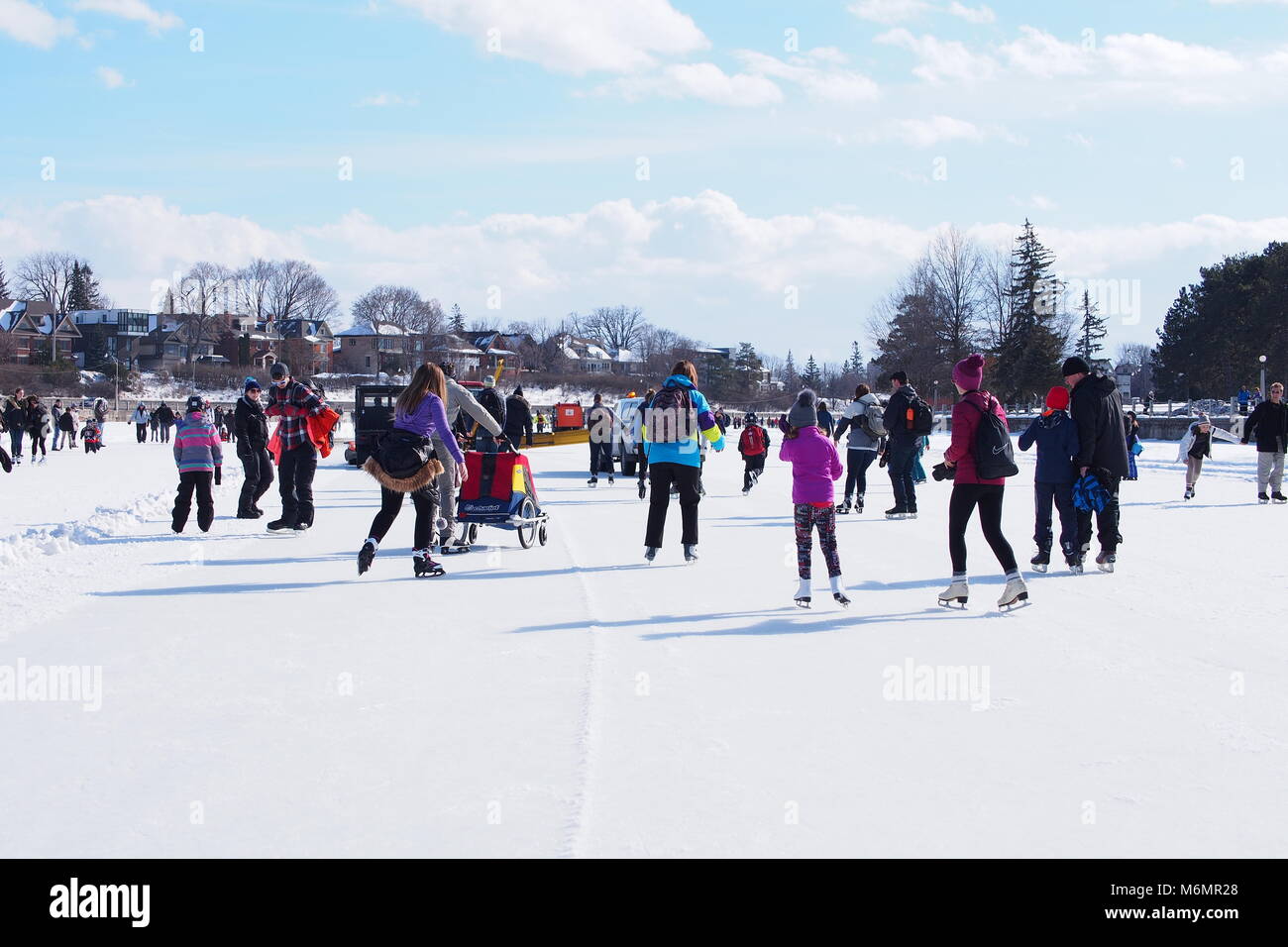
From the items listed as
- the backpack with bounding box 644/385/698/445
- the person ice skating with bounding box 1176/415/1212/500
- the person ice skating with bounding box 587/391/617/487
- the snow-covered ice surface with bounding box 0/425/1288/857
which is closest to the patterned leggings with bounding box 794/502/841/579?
the snow-covered ice surface with bounding box 0/425/1288/857

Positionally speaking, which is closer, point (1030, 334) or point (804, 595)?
point (804, 595)

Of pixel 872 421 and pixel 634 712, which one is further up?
pixel 872 421

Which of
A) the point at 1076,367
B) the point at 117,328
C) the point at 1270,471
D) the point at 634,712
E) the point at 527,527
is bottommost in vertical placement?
the point at 634,712

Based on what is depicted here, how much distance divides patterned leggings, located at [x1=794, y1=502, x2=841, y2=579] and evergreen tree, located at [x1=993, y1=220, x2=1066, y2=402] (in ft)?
198

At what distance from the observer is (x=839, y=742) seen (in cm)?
466

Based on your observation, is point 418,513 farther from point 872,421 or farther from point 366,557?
point 872,421

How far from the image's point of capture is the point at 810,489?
8016 mm

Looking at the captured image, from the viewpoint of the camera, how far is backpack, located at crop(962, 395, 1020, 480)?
25.0 feet

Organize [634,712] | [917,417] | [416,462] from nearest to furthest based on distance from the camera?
[634,712] < [416,462] < [917,417]

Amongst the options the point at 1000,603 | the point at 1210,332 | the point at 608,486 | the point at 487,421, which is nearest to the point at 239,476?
the point at 608,486

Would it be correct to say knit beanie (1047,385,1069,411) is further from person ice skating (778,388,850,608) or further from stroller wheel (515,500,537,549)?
stroller wheel (515,500,537,549)

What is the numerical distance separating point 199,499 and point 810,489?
7606 millimetres

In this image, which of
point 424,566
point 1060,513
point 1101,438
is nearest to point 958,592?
point 1060,513
